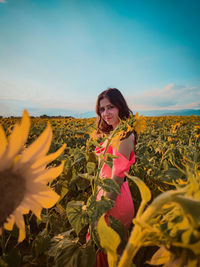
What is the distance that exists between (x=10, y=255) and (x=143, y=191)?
1.35 ft

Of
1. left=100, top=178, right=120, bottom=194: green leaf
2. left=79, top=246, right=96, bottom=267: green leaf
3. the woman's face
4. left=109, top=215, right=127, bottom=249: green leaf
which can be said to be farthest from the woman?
left=109, top=215, right=127, bottom=249: green leaf

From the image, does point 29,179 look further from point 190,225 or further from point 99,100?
point 99,100

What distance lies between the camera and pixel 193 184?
0.85ft

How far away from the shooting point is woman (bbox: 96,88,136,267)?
4.17ft

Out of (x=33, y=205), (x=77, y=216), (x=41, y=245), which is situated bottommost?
(x=41, y=245)

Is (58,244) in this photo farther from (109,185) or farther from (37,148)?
(37,148)

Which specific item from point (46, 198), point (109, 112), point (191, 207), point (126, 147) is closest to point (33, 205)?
point (46, 198)

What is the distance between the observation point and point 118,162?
1.29 m

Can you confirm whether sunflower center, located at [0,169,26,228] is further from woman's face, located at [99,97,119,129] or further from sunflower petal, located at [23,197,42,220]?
woman's face, located at [99,97,119,129]

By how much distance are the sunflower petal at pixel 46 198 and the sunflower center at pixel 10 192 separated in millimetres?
36

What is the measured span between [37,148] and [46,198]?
118 mm

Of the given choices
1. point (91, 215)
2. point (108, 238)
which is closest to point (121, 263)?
point (108, 238)

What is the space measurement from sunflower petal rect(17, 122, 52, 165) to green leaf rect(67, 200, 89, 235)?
0.57 m

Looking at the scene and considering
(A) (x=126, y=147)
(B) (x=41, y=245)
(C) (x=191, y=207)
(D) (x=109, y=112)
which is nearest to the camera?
(C) (x=191, y=207)
